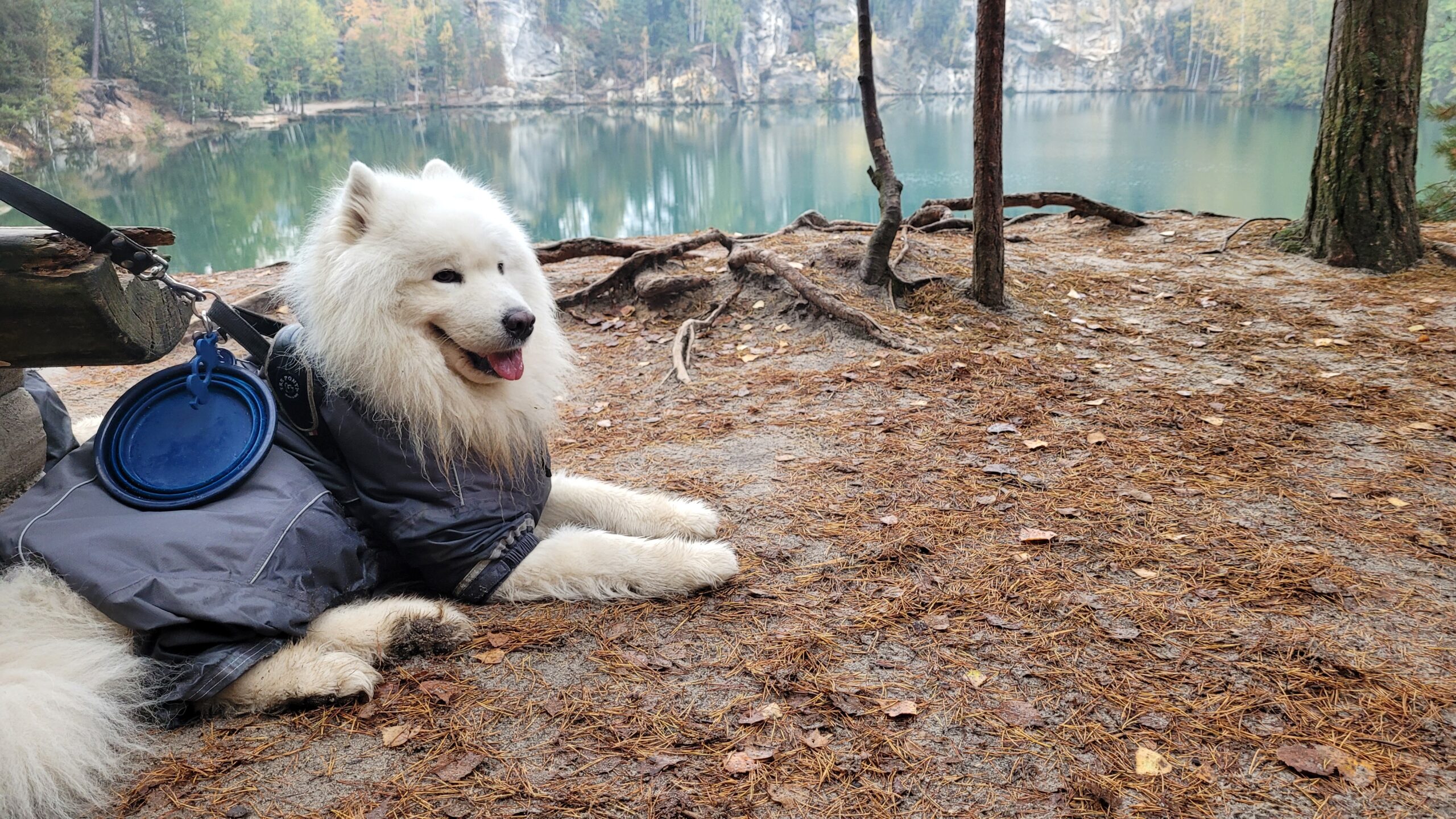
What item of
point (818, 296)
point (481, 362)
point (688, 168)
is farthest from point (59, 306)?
point (688, 168)

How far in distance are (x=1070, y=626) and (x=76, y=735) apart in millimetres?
2507

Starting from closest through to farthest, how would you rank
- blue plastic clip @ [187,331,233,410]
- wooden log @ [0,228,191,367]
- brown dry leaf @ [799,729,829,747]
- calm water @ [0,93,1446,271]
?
wooden log @ [0,228,191,367] < brown dry leaf @ [799,729,829,747] < blue plastic clip @ [187,331,233,410] < calm water @ [0,93,1446,271]

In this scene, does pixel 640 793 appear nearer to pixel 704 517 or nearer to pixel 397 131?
pixel 704 517

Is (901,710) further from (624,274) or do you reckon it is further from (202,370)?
(624,274)

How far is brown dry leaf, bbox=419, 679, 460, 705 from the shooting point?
2.02m

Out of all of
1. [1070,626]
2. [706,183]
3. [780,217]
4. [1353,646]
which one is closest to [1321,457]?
[1353,646]

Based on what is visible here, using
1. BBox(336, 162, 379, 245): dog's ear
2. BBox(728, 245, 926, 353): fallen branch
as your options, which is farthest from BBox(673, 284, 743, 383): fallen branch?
BBox(336, 162, 379, 245): dog's ear

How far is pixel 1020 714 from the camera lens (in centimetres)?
191

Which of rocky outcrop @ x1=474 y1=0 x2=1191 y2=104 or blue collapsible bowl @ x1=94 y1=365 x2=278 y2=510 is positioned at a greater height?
rocky outcrop @ x1=474 y1=0 x2=1191 y2=104

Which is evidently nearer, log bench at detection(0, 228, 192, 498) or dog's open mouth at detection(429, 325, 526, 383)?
log bench at detection(0, 228, 192, 498)

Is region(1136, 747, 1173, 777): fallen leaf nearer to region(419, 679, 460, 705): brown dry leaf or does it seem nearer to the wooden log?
region(419, 679, 460, 705): brown dry leaf

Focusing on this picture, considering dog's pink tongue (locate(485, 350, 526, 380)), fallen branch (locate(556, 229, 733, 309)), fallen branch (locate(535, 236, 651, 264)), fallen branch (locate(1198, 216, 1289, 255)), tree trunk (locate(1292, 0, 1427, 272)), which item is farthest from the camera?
fallen branch (locate(535, 236, 651, 264))

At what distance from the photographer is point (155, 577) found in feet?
6.06

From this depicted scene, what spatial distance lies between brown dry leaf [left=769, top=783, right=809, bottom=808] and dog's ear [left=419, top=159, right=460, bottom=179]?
2120 millimetres
